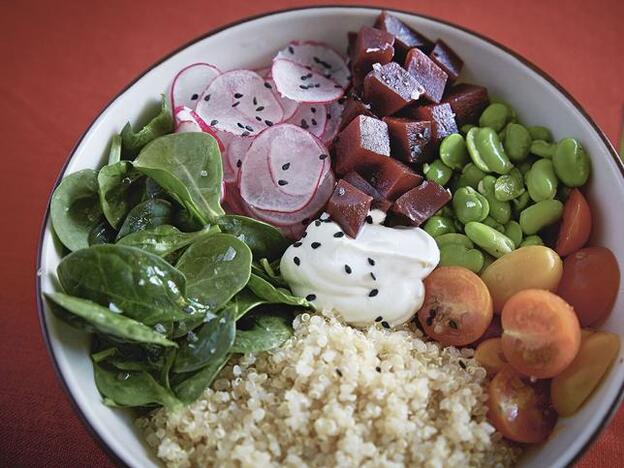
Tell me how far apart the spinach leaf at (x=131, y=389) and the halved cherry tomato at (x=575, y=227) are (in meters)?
0.99

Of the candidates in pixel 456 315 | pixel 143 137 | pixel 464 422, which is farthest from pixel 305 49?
pixel 464 422

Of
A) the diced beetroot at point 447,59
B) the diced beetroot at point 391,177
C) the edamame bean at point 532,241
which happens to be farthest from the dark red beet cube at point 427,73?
the edamame bean at point 532,241

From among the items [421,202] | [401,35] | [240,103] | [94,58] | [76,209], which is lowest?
[94,58]

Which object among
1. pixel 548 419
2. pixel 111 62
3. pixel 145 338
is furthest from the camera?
pixel 111 62

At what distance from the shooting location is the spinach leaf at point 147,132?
5.95ft

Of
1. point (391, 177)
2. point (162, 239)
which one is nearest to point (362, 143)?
point (391, 177)

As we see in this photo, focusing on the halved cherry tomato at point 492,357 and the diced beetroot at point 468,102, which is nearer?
the halved cherry tomato at point 492,357

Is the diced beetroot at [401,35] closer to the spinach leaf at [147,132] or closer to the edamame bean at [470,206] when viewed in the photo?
the edamame bean at [470,206]

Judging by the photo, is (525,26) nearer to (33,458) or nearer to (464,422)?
(464,422)

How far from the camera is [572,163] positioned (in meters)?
1.77

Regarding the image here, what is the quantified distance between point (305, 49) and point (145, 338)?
1011 mm

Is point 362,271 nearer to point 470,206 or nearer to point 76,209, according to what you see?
point 470,206

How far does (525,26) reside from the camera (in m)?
2.47

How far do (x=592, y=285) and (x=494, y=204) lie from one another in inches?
12.4
